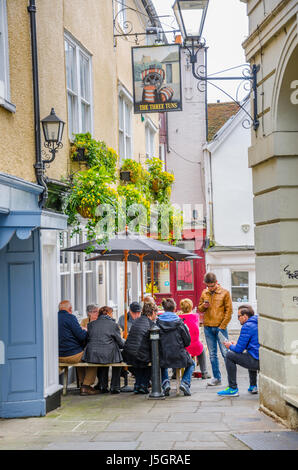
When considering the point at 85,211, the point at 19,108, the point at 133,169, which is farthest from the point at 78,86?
the point at 19,108

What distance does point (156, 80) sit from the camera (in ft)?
43.1

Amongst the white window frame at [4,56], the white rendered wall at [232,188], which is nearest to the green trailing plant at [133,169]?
the white window frame at [4,56]

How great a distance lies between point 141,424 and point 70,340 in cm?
278

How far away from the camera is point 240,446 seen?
671cm

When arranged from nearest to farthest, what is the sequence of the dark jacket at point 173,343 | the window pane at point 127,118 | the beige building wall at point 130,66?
the dark jacket at point 173,343 → the beige building wall at point 130,66 → the window pane at point 127,118

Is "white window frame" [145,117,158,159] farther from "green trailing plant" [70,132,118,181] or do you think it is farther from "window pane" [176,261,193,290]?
"green trailing plant" [70,132,118,181]

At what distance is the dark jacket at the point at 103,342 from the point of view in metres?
10.4

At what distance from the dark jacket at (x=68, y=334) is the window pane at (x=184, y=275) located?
13.6m

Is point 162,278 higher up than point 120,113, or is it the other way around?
point 120,113

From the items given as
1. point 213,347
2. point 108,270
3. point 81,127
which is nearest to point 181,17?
point 81,127

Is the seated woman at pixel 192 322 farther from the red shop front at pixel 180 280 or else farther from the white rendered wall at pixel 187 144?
the white rendered wall at pixel 187 144

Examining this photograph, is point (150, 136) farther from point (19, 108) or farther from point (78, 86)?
point (19, 108)

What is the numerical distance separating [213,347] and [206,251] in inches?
444

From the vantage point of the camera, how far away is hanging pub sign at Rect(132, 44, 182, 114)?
13094mm
